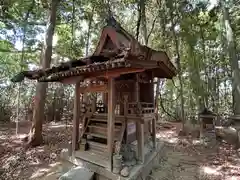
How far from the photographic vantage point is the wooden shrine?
361 cm

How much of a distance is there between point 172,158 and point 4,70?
1199cm

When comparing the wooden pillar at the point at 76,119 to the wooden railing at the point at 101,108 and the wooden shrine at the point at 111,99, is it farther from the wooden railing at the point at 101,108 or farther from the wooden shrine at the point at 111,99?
the wooden railing at the point at 101,108

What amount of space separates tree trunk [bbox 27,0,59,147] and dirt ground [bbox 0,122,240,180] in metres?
0.39

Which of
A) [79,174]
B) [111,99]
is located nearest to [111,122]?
[111,99]

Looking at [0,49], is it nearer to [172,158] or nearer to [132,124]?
[132,124]

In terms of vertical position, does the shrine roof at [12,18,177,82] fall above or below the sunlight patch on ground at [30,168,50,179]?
above

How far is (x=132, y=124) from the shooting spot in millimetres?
4805

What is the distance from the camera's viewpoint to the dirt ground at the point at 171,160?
442 centimetres

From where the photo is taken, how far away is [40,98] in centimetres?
614

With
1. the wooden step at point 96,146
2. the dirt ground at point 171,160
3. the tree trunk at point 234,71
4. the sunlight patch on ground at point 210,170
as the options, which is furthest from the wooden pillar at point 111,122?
the tree trunk at point 234,71

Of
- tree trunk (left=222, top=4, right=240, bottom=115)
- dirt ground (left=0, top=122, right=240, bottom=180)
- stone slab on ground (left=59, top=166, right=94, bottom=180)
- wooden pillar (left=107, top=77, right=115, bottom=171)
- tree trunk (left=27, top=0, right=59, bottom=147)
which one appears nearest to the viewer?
stone slab on ground (left=59, top=166, right=94, bottom=180)

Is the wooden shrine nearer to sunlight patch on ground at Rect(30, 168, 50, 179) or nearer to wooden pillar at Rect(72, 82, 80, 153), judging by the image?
wooden pillar at Rect(72, 82, 80, 153)

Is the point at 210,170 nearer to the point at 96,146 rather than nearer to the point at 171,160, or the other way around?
the point at 171,160

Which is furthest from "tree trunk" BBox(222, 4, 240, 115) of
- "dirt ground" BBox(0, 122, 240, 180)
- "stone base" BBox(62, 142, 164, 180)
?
"stone base" BBox(62, 142, 164, 180)
